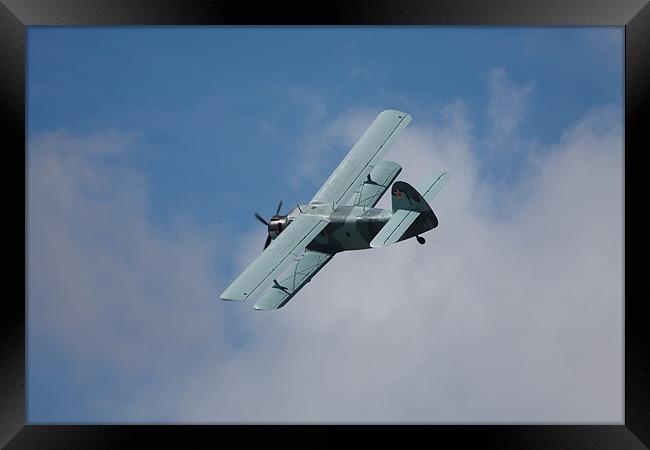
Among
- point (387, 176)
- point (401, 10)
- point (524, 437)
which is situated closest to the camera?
point (401, 10)

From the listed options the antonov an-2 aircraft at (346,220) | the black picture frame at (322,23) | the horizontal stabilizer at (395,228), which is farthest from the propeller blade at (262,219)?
the black picture frame at (322,23)

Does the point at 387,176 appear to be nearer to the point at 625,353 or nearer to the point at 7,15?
the point at 625,353

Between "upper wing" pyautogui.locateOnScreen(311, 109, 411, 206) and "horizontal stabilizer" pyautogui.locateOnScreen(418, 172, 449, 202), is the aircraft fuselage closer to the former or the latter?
"upper wing" pyautogui.locateOnScreen(311, 109, 411, 206)

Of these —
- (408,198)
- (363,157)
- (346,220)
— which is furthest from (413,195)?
(363,157)

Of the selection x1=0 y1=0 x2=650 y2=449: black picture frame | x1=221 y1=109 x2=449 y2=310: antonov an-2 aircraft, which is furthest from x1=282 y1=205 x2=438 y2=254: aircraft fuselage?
x1=0 y1=0 x2=650 y2=449: black picture frame

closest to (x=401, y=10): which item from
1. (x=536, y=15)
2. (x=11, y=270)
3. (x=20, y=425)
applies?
(x=536, y=15)

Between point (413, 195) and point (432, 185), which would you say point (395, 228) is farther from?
point (432, 185)
